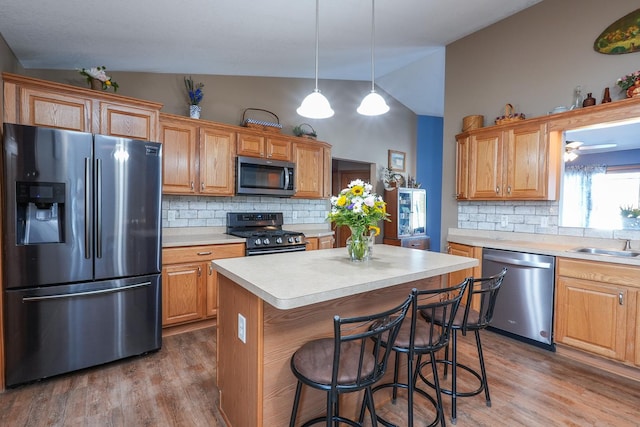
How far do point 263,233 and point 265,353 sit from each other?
2154mm

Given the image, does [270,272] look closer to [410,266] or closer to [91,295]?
[410,266]

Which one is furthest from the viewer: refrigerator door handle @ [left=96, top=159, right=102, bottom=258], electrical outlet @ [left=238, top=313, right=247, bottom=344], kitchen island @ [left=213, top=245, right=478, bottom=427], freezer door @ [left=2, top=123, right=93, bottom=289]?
refrigerator door handle @ [left=96, top=159, right=102, bottom=258]

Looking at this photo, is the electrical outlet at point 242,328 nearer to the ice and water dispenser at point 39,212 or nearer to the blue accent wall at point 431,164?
the ice and water dispenser at point 39,212

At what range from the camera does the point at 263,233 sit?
138 inches

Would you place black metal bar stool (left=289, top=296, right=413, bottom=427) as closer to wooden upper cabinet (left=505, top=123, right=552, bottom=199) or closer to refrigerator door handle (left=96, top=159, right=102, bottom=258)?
refrigerator door handle (left=96, top=159, right=102, bottom=258)

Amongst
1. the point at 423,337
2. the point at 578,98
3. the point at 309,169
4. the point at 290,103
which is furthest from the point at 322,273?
the point at 290,103

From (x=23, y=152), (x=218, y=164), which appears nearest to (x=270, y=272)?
(x=23, y=152)

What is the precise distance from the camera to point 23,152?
6.67ft

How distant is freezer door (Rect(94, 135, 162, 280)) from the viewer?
7.52ft

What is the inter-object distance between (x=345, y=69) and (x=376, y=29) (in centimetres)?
132

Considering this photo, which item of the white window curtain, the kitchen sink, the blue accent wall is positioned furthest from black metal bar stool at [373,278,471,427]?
the blue accent wall

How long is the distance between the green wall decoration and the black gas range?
3.36 m

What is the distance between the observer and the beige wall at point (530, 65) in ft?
9.15

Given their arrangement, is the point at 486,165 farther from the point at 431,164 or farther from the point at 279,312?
the point at 431,164
